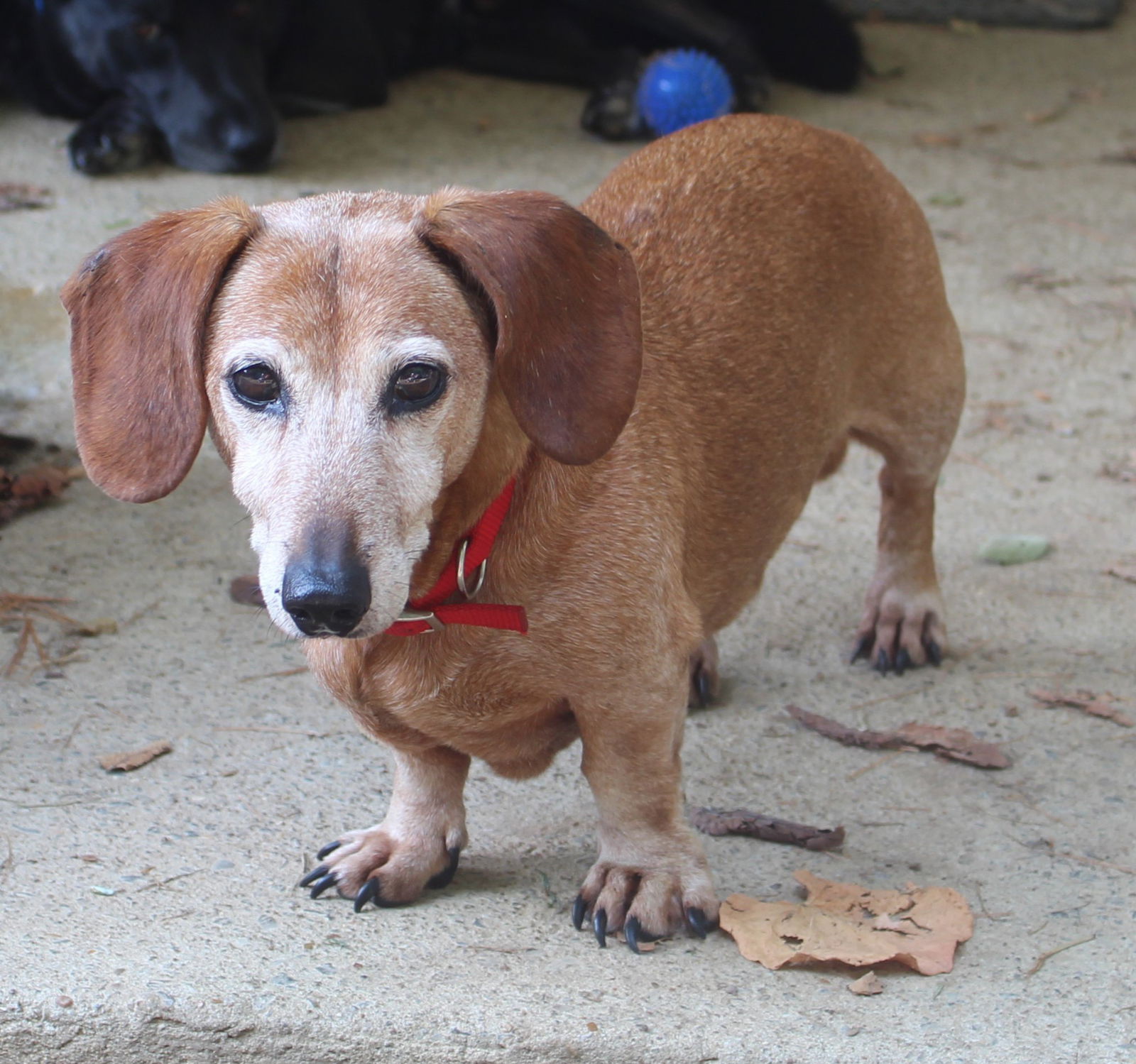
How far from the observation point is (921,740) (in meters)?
3.57

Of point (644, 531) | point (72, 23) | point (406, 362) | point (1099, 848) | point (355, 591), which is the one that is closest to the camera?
point (355, 591)

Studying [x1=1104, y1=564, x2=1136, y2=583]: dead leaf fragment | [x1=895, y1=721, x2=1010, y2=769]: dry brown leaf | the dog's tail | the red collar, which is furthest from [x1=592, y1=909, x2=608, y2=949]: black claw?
the dog's tail

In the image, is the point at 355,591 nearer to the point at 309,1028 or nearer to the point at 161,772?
the point at 309,1028

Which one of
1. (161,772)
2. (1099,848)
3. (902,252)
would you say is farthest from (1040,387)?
(161,772)

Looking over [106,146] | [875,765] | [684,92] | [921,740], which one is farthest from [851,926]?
[106,146]

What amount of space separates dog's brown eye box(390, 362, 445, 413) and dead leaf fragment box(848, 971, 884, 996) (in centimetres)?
131

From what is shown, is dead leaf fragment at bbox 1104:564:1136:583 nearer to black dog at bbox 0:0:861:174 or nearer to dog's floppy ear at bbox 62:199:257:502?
dog's floppy ear at bbox 62:199:257:502

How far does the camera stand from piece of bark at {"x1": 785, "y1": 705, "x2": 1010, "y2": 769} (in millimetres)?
3484

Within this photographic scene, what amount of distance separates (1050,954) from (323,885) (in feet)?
4.57

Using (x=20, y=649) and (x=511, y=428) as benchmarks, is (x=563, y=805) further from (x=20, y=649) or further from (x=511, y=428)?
(x=20, y=649)

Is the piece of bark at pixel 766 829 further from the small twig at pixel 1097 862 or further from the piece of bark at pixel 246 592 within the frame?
the piece of bark at pixel 246 592

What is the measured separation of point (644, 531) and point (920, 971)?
3.12 ft

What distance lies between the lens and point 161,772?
3301mm

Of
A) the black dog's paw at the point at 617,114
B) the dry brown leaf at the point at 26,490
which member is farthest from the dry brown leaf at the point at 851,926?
the black dog's paw at the point at 617,114
